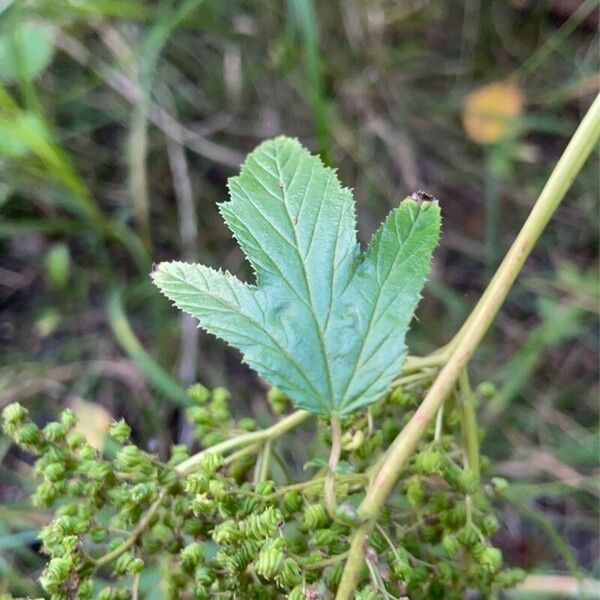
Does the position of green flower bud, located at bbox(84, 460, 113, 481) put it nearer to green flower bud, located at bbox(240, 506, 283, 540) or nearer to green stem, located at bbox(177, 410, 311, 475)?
green stem, located at bbox(177, 410, 311, 475)

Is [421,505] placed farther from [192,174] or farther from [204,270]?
[192,174]

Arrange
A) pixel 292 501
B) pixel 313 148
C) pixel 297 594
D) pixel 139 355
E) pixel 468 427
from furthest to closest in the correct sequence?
pixel 313 148 < pixel 139 355 < pixel 468 427 < pixel 292 501 < pixel 297 594

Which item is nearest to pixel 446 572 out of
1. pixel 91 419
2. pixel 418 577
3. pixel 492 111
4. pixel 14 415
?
pixel 418 577

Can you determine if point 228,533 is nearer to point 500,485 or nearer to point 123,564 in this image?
point 123,564

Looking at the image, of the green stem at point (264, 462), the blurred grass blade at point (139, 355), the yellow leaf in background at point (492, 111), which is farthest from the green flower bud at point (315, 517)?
the yellow leaf in background at point (492, 111)

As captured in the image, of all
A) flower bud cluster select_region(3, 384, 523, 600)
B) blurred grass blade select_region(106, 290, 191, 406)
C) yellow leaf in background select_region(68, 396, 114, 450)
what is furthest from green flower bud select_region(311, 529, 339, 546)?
yellow leaf in background select_region(68, 396, 114, 450)
